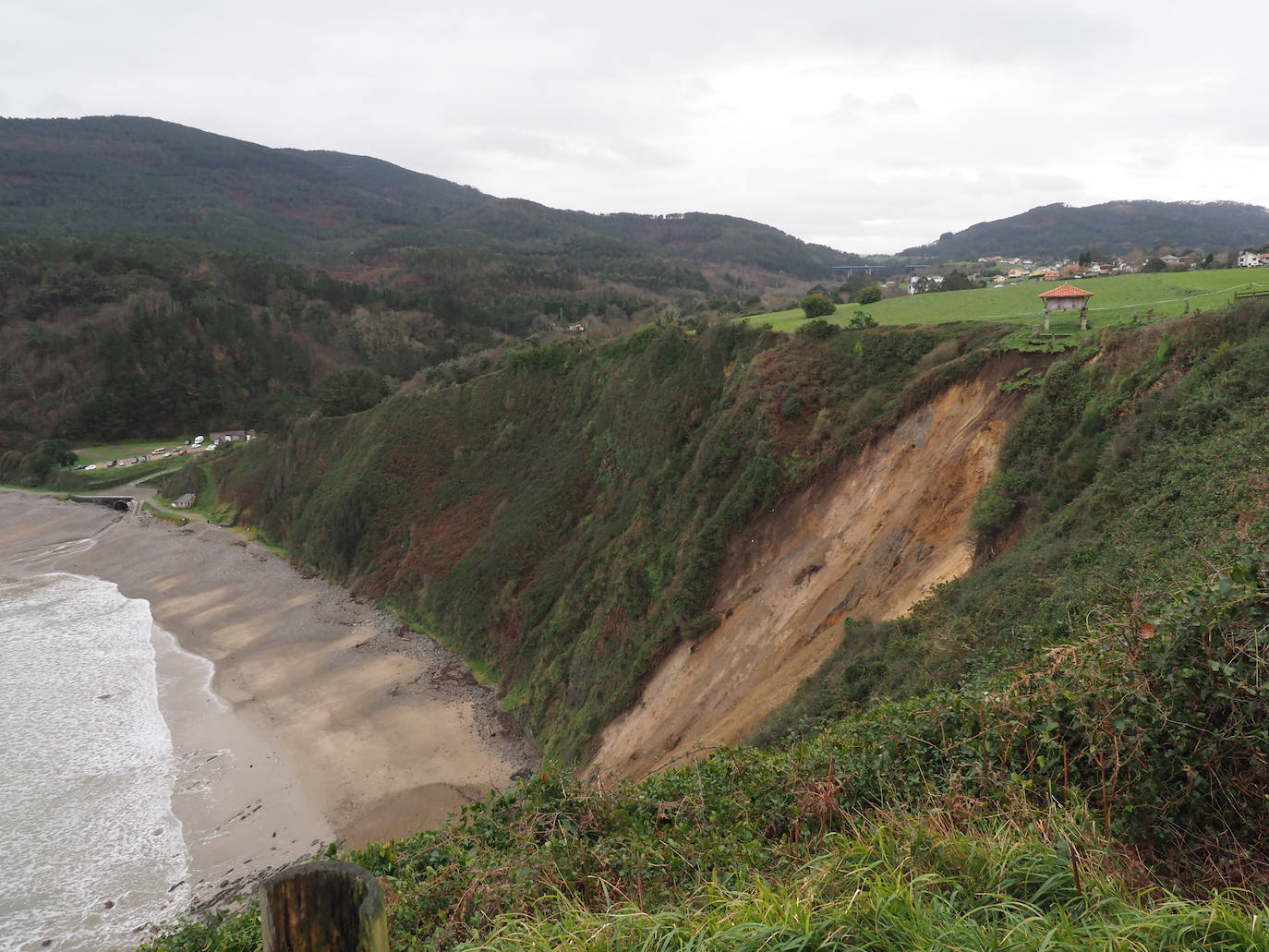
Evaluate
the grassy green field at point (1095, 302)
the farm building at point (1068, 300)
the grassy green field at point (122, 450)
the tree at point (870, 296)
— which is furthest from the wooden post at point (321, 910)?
the grassy green field at point (122, 450)

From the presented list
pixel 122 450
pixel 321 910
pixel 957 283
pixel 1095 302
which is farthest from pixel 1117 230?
pixel 122 450

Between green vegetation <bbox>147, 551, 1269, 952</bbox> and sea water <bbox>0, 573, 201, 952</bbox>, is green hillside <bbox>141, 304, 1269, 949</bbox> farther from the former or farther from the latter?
sea water <bbox>0, 573, 201, 952</bbox>

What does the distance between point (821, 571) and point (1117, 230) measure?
133 m

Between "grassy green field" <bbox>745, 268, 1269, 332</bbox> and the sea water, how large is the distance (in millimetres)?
23695

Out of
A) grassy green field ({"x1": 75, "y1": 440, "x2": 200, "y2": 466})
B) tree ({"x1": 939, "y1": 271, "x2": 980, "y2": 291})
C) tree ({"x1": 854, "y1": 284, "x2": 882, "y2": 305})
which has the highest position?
tree ({"x1": 939, "y1": 271, "x2": 980, "y2": 291})

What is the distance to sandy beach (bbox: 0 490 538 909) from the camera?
1734cm

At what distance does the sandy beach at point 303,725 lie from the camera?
1734cm

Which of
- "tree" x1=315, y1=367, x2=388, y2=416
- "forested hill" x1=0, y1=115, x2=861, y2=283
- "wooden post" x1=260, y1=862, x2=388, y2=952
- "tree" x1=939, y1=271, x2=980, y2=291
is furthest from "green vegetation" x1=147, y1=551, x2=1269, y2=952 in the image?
"forested hill" x1=0, y1=115, x2=861, y2=283

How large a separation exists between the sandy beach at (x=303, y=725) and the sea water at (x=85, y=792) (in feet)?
1.96

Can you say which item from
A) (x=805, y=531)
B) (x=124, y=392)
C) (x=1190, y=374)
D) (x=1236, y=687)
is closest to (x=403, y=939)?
(x=1236, y=687)

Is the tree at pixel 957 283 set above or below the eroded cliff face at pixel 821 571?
above

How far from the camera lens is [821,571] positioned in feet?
54.6

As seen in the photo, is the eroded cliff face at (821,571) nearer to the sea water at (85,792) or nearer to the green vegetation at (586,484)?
the green vegetation at (586,484)

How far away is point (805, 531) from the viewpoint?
17.8 metres
